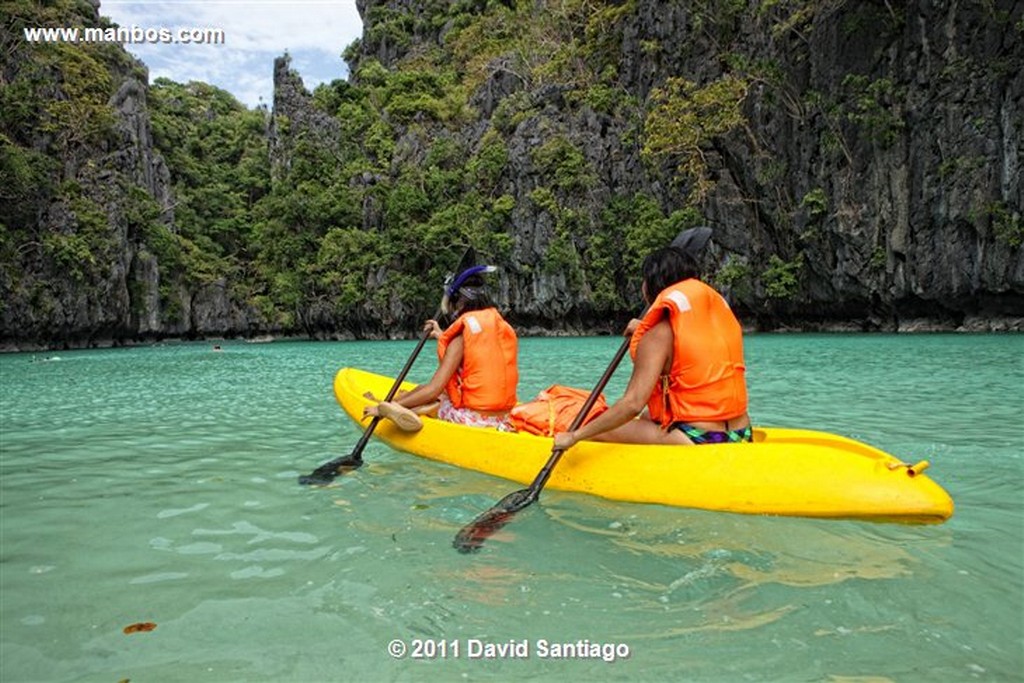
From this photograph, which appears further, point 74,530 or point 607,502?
point 607,502

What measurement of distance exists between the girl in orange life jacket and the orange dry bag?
57cm

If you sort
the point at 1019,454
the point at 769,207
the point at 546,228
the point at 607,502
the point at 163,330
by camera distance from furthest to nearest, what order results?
the point at 163,330 < the point at 546,228 < the point at 769,207 < the point at 1019,454 < the point at 607,502

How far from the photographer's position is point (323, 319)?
39094mm

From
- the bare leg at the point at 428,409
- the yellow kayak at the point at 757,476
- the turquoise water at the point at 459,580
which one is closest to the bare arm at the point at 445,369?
the bare leg at the point at 428,409

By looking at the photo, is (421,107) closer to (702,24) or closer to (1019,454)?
(702,24)

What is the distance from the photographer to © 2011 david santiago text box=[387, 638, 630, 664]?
193 cm

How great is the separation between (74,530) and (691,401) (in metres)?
3.26

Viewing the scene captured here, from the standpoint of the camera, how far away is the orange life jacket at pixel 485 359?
4.57 meters

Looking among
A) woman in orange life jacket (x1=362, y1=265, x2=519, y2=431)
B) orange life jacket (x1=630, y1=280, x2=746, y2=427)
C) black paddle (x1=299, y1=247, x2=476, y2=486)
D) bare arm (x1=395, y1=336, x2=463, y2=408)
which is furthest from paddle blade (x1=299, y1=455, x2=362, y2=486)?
orange life jacket (x1=630, y1=280, x2=746, y2=427)

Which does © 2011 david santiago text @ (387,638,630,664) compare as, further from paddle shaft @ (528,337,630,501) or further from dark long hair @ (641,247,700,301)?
dark long hair @ (641,247,700,301)

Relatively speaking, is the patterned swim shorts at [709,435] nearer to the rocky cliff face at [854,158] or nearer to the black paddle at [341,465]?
the black paddle at [341,465]

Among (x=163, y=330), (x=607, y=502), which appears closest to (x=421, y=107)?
(x=163, y=330)

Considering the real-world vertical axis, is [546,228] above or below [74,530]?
above

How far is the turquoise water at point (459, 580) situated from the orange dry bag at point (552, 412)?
43cm
